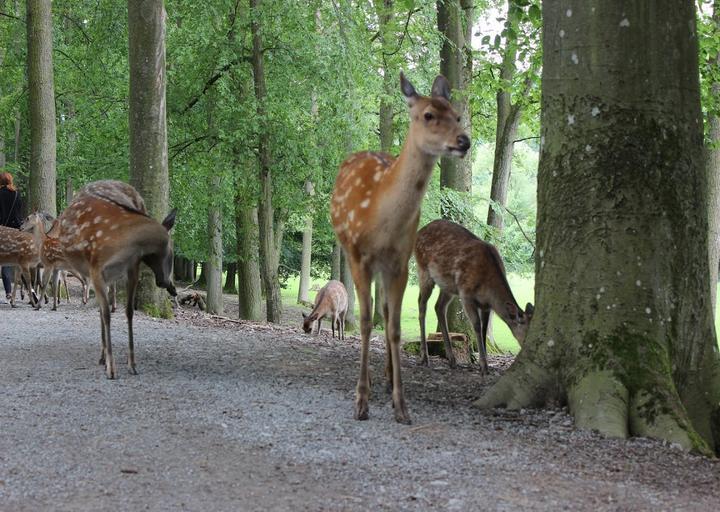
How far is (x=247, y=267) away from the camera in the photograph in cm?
2089

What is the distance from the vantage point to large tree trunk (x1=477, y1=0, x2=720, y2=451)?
227 inches

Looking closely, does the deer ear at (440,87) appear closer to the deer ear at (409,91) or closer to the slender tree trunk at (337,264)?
the deer ear at (409,91)

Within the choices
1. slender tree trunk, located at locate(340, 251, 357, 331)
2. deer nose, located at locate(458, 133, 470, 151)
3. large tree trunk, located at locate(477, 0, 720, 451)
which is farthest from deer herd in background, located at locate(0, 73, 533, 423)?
slender tree trunk, located at locate(340, 251, 357, 331)

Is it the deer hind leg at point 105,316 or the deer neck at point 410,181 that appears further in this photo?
the deer hind leg at point 105,316

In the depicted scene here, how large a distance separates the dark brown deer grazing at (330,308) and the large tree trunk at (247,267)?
2843 mm

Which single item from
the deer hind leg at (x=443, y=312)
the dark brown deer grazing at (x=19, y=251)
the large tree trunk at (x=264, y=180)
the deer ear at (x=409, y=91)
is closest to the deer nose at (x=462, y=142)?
the deer ear at (x=409, y=91)

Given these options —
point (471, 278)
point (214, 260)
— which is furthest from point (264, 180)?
point (471, 278)

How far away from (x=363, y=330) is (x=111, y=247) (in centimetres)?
248

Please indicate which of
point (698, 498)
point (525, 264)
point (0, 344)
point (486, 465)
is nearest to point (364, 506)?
point (486, 465)

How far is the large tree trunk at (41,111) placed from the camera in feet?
54.7

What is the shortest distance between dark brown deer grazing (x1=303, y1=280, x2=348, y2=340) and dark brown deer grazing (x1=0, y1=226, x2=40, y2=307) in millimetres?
5037

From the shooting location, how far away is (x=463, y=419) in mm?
5828

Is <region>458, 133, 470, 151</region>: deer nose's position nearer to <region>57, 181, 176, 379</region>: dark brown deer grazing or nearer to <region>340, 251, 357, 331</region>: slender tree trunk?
<region>57, 181, 176, 379</region>: dark brown deer grazing

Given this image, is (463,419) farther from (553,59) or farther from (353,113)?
(353,113)
